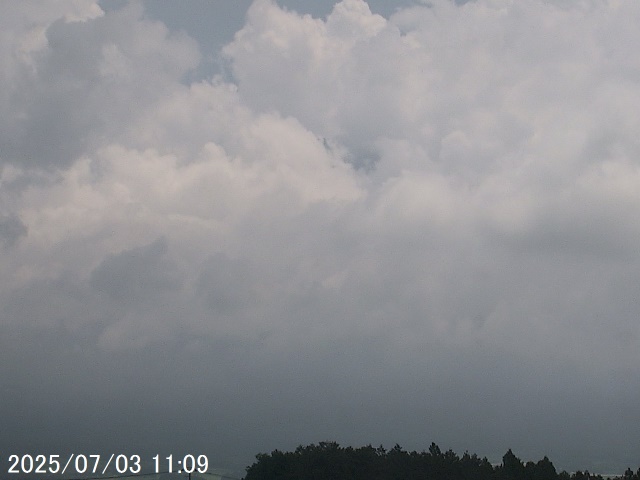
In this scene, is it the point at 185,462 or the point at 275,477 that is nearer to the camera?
the point at 185,462

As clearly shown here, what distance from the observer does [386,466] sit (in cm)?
10662

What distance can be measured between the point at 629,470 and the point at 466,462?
2167cm

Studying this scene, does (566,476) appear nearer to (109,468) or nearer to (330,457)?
(330,457)

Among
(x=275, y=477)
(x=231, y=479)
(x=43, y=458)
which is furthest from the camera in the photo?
(x=275, y=477)

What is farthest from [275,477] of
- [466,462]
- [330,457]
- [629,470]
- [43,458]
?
[629,470]

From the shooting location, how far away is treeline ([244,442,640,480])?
324 feet

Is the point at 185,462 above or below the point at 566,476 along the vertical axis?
above

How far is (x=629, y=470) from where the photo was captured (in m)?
94.6

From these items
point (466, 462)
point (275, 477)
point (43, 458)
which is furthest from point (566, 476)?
point (43, 458)

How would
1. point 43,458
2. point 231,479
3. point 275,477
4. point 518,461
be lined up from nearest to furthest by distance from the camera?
point 43,458
point 231,479
point 518,461
point 275,477

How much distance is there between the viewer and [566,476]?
3807 inches

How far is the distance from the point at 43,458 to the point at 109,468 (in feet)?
25.6

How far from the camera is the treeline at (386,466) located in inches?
3883

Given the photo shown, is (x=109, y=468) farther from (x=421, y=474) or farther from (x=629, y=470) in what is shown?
(x=629, y=470)
